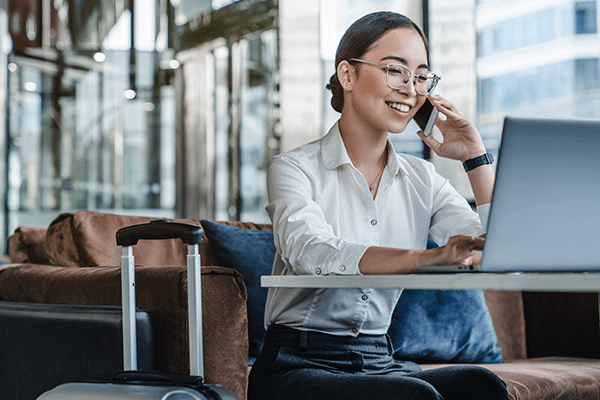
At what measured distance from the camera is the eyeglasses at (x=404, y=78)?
1.30 meters

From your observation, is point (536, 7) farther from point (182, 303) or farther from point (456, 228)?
point (182, 303)

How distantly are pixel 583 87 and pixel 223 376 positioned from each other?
10.2ft

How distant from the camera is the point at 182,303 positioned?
136 centimetres

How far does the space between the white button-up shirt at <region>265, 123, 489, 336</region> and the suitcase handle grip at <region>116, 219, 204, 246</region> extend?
6.0 inches

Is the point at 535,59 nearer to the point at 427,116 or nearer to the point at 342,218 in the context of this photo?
the point at 427,116

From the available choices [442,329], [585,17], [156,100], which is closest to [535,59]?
[585,17]

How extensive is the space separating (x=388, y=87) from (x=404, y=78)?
0.04 meters

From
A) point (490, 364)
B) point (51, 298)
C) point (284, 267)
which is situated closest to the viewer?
point (284, 267)

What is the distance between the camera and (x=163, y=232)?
47.9 inches

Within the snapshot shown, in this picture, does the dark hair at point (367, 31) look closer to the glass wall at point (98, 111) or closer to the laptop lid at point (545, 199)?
the laptop lid at point (545, 199)

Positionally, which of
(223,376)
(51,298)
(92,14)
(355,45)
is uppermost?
(92,14)

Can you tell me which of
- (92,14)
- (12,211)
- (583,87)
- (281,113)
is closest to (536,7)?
(583,87)

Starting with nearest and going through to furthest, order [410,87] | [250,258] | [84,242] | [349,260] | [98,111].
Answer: [349,260] < [410,87] < [84,242] < [250,258] < [98,111]

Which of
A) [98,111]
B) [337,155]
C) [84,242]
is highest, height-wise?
[98,111]
